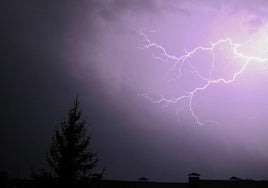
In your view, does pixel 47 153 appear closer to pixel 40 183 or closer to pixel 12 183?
pixel 40 183

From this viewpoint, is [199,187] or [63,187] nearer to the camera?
[63,187]

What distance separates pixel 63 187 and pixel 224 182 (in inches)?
565

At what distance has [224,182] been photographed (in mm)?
33281

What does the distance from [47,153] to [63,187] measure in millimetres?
1774

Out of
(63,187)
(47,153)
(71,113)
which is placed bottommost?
(63,187)

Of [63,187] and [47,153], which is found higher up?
[47,153]

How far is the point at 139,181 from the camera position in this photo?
1355 inches

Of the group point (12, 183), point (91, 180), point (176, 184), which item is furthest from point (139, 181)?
point (91, 180)

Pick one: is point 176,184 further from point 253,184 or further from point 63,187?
point 63,187

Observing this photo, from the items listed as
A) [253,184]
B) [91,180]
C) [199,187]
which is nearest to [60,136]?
[91,180]

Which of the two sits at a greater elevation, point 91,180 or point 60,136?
point 60,136

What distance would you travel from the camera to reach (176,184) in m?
34.0

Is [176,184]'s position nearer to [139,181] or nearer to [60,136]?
[139,181]

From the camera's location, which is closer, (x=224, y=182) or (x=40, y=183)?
(x=40, y=183)
